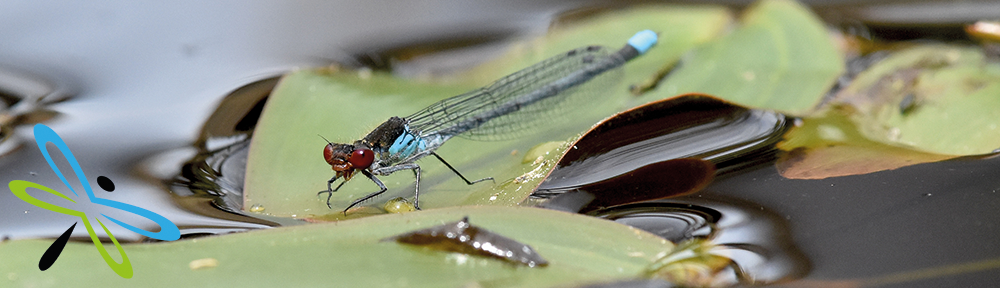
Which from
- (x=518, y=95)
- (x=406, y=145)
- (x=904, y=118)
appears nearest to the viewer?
(x=406, y=145)

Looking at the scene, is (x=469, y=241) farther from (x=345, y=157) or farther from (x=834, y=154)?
(x=834, y=154)

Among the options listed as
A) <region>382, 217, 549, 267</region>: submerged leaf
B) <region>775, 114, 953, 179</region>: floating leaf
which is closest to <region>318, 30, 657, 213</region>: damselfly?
<region>382, 217, 549, 267</region>: submerged leaf

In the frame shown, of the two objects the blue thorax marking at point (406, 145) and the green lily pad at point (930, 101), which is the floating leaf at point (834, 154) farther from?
the blue thorax marking at point (406, 145)

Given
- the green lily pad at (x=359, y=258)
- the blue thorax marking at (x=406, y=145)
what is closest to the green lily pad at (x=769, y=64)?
the blue thorax marking at (x=406, y=145)

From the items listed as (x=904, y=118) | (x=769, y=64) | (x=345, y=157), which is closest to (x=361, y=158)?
(x=345, y=157)

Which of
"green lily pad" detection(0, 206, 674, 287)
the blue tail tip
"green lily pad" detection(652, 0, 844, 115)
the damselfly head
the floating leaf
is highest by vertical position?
the blue tail tip

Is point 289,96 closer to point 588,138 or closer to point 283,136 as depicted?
point 283,136

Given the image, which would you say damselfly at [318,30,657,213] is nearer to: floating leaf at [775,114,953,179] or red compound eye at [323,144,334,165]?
red compound eye at [323,144,334,165]

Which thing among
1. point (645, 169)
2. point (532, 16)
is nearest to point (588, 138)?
point (645, 169)
